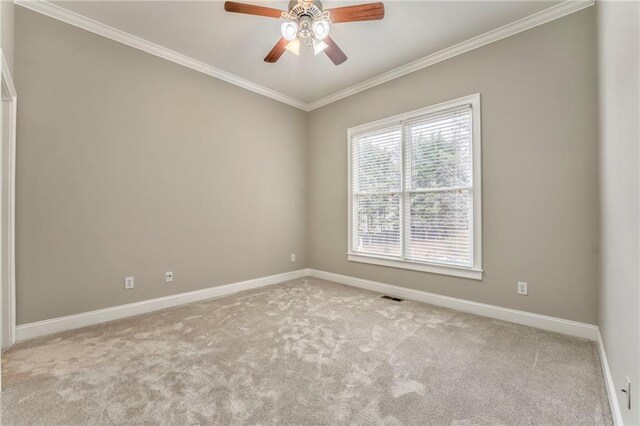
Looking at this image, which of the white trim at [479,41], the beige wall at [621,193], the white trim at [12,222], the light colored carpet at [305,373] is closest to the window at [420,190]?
the white trim at [479,41]

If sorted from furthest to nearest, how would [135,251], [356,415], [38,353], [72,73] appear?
[135,251]
[72,73]
[38,353]
[356,415]

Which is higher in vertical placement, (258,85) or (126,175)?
(258,85)

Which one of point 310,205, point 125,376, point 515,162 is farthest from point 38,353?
point 515,162

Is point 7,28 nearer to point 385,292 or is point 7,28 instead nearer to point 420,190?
point 420,190

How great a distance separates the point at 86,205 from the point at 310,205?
3.04 meters

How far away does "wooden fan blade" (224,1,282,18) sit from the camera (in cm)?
213

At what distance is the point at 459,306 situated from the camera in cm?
317

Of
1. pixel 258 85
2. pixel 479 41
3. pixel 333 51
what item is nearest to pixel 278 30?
pixel 333 51

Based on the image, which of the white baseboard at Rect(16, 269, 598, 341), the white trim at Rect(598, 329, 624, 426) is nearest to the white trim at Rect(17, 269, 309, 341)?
the white baseboard at Rect(16, 269, 598, 341)

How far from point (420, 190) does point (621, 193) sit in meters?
2.07

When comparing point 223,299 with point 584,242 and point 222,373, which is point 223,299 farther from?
point 584,242

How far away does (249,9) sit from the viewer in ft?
7.14

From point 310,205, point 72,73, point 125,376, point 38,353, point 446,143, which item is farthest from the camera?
point 310,205

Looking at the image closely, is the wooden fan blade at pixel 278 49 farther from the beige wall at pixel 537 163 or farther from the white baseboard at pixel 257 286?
the white baseboard at pixel 257 286
